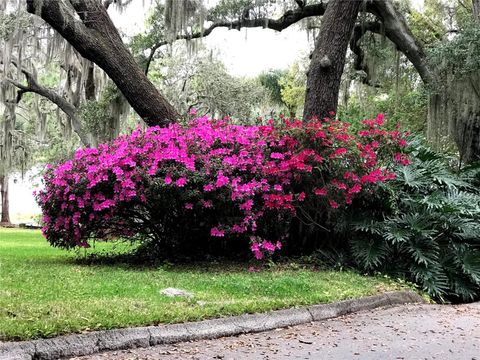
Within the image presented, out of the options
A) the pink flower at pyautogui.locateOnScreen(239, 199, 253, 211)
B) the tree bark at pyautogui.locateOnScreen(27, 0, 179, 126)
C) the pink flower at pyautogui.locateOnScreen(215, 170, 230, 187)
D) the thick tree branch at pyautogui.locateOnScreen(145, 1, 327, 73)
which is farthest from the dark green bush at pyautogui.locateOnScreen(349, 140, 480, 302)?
the thick tree branch at pyautogui.locateOnScreen(145, 1, 327, 73)

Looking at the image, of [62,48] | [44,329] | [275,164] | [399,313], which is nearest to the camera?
[44,329]

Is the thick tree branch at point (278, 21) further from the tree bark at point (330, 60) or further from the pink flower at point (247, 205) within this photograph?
the pink flower at point (247, 205)

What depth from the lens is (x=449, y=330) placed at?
5270mm

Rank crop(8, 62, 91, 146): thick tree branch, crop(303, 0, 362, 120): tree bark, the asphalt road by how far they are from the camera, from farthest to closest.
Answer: crop(8, 62, 91, 146): thick tree branch → crop(303, 0, 362, 120): tree bark → the asphalt road

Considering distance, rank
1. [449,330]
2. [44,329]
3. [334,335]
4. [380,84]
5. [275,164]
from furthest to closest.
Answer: [380,84] < [275,164] < [449,330] < [334,335] < [44,329]

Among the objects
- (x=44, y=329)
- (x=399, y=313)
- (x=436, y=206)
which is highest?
(x=436, y=206)

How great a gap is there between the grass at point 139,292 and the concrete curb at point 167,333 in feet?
0.38

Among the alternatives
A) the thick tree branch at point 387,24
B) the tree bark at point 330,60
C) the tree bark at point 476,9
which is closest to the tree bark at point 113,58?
the tree bark at point 330,60

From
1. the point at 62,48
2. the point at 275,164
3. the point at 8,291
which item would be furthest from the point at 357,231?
the point at 62,48

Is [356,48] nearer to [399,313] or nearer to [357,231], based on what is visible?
[357,231]

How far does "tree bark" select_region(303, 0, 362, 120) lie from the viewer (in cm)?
980

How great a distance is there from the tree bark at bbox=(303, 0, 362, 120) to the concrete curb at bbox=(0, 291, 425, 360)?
4.59 meters

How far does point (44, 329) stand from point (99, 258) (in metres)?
5.42

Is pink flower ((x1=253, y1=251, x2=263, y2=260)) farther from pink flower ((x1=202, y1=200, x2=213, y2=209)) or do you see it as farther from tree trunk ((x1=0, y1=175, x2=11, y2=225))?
tree trunk ((x1=0, y1=175, x2=11, y2=225))
